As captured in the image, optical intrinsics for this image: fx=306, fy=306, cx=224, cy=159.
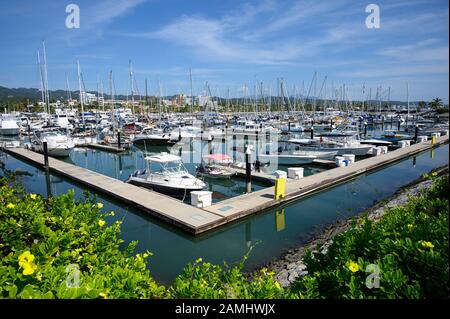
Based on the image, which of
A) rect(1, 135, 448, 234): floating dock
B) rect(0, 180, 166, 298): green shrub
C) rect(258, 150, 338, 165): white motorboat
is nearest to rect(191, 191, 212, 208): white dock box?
rect(1, 135, 448, 234): floating dock

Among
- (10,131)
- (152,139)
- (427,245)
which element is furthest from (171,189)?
(10,131)

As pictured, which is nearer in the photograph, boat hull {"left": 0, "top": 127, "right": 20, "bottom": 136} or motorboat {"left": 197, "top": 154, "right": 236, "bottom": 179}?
motorboat {"left": 197, "top": 154, "right": 236, "bottom": 179}

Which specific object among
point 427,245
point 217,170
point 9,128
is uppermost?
point 9,128

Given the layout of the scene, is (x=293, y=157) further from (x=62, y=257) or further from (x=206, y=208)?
(x=62, y=257)

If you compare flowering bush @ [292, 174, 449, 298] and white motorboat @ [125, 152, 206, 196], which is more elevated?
flowering bush @ [292, 174, 449, 298]

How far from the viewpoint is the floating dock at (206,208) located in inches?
499

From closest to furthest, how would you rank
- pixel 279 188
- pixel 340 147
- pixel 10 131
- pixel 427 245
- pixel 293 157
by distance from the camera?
1. pixel 427 245
2. pixel 279 188
3. pixel 293 157
4. pixel 340 147
5. pixel 10 131

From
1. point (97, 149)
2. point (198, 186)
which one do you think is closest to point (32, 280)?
point (198, 186)

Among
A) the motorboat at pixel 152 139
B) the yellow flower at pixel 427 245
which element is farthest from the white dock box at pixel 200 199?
the motorboat at pixel 152 139

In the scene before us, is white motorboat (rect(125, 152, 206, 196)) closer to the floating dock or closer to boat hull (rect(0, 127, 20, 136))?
the floating dock

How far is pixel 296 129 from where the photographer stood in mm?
55281

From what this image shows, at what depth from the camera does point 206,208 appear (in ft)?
45.5

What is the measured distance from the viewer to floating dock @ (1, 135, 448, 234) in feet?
41.6

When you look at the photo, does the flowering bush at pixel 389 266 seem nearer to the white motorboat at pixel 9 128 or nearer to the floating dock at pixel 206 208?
the floating dock at pixel 206 208
